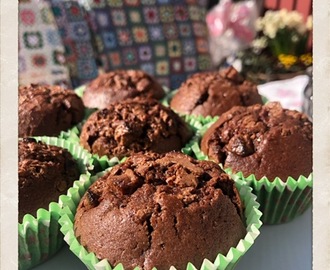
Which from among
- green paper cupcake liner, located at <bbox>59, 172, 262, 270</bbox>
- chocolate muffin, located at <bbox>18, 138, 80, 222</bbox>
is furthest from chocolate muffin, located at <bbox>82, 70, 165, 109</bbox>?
green paper cupcake liner, located at <bbox>59, 172, 262, 270</bbox>

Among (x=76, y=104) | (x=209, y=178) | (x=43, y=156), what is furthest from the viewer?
(x=76, y=104)

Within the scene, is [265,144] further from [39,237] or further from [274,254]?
[39,237]

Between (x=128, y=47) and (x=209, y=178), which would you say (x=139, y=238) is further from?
(x=128, y=47)

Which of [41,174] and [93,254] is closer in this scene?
[93,254]

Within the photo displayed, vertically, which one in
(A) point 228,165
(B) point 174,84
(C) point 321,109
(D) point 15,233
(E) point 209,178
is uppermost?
(C) point 321,109

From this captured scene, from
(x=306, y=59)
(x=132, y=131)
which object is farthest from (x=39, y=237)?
(x=306, y=59)

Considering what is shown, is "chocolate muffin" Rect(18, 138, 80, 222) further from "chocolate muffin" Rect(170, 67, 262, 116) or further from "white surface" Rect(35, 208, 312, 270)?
"chocolate muffin" Rect(170, 67, 262, 116)

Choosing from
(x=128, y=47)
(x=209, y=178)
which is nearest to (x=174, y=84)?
(x=128, y=47)
